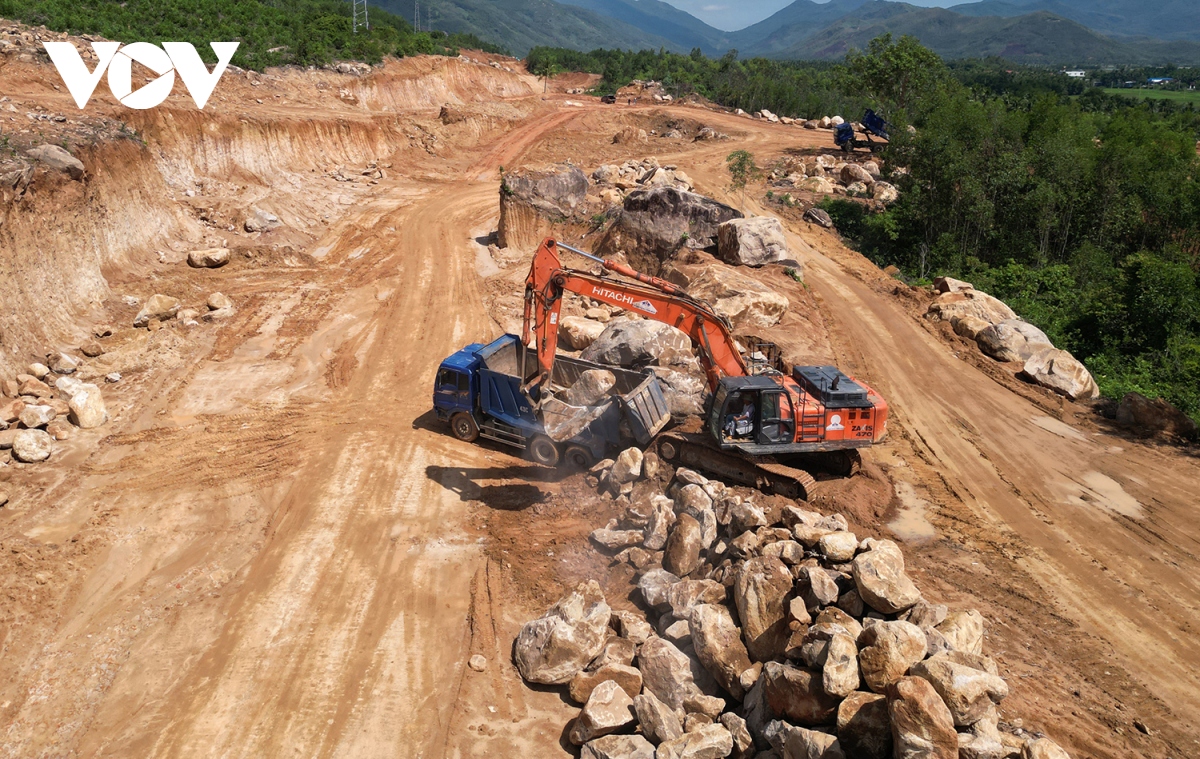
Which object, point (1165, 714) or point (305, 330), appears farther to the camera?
point (305, 330)

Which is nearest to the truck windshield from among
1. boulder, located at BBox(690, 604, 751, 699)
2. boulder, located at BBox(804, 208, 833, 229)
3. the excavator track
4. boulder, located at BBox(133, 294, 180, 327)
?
the excavator track

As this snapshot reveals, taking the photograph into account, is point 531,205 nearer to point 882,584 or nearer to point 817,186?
point 817,186

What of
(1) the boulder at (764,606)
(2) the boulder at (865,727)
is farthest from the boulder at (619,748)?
(2) the boulder at (865,727)

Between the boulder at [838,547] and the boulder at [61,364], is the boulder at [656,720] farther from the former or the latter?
the boulder at [61,364]

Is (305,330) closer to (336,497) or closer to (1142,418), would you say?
(336,497)

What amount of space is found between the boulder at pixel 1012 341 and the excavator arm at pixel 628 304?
35.4ft

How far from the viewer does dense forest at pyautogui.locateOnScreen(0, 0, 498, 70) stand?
104 feet

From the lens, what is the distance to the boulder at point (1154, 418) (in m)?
16.2

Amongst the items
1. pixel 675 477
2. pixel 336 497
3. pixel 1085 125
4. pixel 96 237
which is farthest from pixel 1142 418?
pixel 96 237

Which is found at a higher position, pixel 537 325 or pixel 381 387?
pixel 537 325

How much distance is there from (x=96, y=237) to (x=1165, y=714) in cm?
2542

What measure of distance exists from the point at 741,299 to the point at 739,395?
8.30m

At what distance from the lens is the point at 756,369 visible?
48.1ft

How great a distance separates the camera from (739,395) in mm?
12633
